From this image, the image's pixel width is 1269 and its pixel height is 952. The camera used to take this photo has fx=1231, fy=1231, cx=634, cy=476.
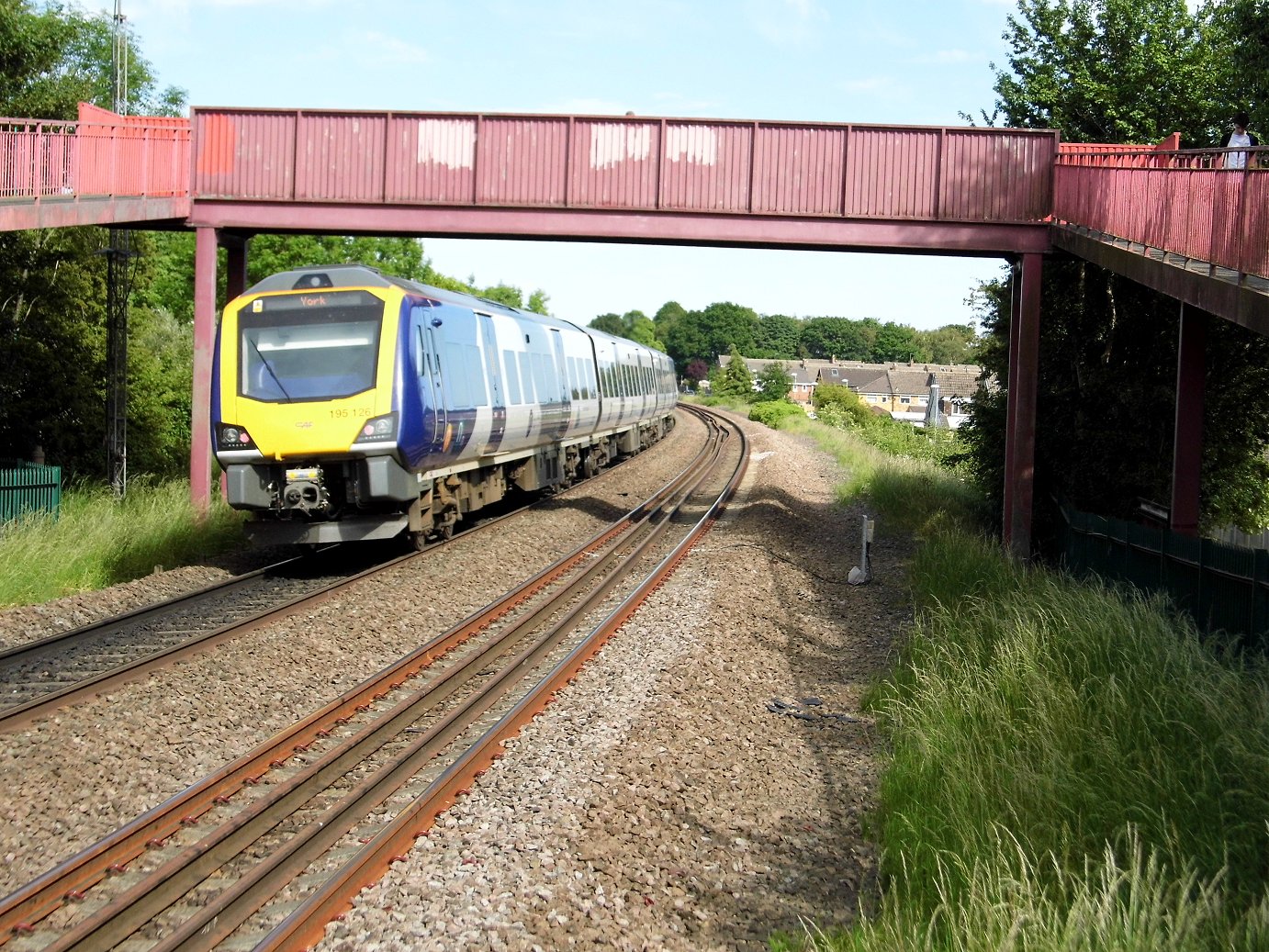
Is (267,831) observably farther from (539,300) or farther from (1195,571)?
(539,300)

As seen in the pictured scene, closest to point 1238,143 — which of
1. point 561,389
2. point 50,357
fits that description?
point 561,389

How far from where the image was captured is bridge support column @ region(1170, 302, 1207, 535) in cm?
1301

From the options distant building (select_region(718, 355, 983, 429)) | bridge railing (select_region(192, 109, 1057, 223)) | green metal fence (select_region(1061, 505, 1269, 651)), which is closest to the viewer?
green metal fence (select_region(1061, 505, 1269, 651))

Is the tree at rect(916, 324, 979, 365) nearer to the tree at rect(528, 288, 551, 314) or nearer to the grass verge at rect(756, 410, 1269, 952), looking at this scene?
the tree at rect(528, 288, 551, 314)

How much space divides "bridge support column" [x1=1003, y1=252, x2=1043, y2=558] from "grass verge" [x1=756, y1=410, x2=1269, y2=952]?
6.61 meters

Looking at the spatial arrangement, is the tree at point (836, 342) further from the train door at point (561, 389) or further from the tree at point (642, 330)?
the train door at point (561, 389)

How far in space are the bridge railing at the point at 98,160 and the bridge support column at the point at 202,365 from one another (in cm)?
85

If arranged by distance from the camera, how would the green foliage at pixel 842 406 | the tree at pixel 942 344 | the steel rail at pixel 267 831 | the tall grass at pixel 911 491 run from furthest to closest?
the tree at pixel 942 344
the green foliage at pixel 842 406
the tall grass at pixel 911 491
the steel rail at pixel 267 831

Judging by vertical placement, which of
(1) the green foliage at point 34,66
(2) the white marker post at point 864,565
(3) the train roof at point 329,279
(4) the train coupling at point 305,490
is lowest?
(2) the white marker post at point 864,565

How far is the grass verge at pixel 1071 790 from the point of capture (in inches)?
174

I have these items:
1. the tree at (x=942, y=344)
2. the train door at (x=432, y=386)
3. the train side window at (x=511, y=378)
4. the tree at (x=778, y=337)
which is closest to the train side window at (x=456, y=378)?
the train door at (x=432, y=386)

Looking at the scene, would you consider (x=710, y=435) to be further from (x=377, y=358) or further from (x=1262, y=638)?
(x=1262, y=638)

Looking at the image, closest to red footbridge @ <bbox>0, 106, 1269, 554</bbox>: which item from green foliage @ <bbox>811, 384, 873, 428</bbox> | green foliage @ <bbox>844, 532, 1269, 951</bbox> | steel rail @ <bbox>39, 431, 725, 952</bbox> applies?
green foliage @ <bbox>844, 532, 1269, 951</bbox>

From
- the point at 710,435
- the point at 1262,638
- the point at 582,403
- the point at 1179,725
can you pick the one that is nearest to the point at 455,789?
the point at 1179,725
